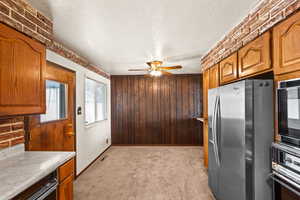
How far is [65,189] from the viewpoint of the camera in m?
1.50

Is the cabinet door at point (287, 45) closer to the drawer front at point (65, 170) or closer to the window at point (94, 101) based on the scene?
the drawer front at point (65, 170)

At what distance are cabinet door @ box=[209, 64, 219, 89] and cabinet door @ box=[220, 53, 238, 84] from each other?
0.14 metres

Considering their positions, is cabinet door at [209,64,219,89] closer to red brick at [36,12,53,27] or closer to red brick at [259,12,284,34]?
red brick at [259,12,284,34]

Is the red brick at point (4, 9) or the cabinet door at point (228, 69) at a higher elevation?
the red brick at point (4, 9)

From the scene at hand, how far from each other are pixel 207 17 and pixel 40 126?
8.28 ft

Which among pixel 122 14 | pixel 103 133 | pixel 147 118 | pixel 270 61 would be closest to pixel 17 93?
pixel 122 14

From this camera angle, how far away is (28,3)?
147 centimetres

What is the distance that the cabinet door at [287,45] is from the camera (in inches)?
44.1

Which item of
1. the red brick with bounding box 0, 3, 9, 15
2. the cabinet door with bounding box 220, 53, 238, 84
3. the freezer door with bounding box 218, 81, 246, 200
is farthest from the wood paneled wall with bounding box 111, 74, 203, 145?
the red brick with bounding box 0, 3, 9, 15

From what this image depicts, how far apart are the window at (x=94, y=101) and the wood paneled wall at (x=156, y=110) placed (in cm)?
52

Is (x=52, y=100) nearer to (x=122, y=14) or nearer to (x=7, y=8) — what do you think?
(x=7, y=8)

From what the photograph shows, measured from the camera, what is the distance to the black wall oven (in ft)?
3.60

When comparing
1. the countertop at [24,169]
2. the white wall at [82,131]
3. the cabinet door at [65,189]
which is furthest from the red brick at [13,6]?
the cabinet door at [65,189]

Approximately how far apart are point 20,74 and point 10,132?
0.66m
